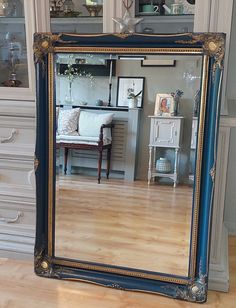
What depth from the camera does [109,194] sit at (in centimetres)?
212

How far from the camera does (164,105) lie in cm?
197

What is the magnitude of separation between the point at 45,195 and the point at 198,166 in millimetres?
900

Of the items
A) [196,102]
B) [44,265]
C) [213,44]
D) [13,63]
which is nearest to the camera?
[213,44]

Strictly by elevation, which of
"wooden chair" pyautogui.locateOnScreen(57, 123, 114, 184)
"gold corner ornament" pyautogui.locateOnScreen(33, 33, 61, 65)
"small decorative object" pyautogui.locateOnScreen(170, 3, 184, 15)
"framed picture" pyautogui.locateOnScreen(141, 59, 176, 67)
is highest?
"small decorative object" pyautogui.locateOnScreen(170, 3, 184, 15)

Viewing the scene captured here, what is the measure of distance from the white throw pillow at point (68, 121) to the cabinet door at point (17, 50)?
10.9 inches

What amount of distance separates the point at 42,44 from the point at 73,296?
138 centimetres

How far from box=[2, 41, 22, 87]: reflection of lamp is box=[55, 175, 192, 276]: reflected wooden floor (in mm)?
693

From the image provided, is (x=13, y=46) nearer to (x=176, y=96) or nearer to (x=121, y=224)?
(x=176, y=96)

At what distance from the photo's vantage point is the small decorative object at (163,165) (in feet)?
6.66

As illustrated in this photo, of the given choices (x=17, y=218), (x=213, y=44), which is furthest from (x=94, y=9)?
(x=17, y=218)

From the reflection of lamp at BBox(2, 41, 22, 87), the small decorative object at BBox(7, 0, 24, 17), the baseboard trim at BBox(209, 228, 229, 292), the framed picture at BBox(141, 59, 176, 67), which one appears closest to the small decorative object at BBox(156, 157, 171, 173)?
the framed picture at BBox(141, 59, 176, 67)

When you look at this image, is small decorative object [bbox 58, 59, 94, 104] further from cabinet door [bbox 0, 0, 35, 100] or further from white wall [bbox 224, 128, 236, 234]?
white wall [bbox 224, 128, 236, 234]

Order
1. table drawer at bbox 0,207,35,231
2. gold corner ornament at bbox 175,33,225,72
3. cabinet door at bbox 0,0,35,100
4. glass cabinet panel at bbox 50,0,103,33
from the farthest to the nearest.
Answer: table drawer at bbox 0,207,35,231, cabinet door at bbox 0,0,35,100, glass cabinet panel at bbox 50,0,103,33, gold corner ornament at bbox 175,33,225,72

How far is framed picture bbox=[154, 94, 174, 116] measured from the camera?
196 cm
